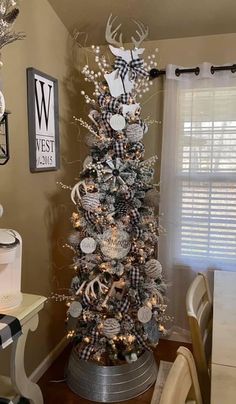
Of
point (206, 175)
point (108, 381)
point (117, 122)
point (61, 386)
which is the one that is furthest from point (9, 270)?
point (206, 175)

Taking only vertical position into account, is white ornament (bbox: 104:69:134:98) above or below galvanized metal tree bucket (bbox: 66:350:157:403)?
above

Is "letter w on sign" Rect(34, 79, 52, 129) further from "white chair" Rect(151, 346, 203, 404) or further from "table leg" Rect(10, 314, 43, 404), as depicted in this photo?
"white chair" Rect(151, 346, 203, 404)

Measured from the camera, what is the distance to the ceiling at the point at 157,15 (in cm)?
210

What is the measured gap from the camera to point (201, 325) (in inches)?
56.0

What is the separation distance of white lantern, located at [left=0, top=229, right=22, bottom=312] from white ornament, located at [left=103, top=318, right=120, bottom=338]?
750 mm

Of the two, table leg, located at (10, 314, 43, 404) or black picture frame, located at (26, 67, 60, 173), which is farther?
black picture frame, located at (26, 67, 60, 173)

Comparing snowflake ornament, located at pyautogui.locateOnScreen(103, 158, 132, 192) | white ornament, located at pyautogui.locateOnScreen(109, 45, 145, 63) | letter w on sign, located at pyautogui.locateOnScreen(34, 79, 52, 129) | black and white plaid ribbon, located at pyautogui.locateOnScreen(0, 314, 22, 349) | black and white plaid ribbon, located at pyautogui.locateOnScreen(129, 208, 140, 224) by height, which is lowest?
black and white plaid ribbon, located at pyautogui.locateOnScreen(0, 314, 22, 349)

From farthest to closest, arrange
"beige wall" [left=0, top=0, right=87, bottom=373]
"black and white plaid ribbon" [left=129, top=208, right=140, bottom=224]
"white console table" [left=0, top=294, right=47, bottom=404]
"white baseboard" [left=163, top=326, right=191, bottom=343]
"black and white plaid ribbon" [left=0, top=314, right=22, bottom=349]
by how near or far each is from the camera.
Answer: "white baseboard" [left=163, top=326, right=191, bottom=343] → "black and white plaid ribbon" [left=129, top=208, right=140, bottom=224] → "beige wall" [left=0, top=0, right=87, bottom=373] → "white console table" [left=0, top=294, right=47, bottom=404] → "black and white plaid ribbon" [left=0, top=314, right=22, bottom=349]

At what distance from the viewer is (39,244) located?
2.11 m

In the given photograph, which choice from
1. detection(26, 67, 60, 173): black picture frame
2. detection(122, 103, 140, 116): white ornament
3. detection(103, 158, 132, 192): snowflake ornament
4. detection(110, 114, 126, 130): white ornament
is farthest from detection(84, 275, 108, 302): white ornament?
detection(122, 103, 140, 116): white ornament

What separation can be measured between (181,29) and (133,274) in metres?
1.73

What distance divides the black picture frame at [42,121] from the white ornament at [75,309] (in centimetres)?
84

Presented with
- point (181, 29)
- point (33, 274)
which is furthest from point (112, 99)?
point (33, 274)

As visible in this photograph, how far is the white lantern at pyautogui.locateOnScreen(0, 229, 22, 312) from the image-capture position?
45.1 inches
